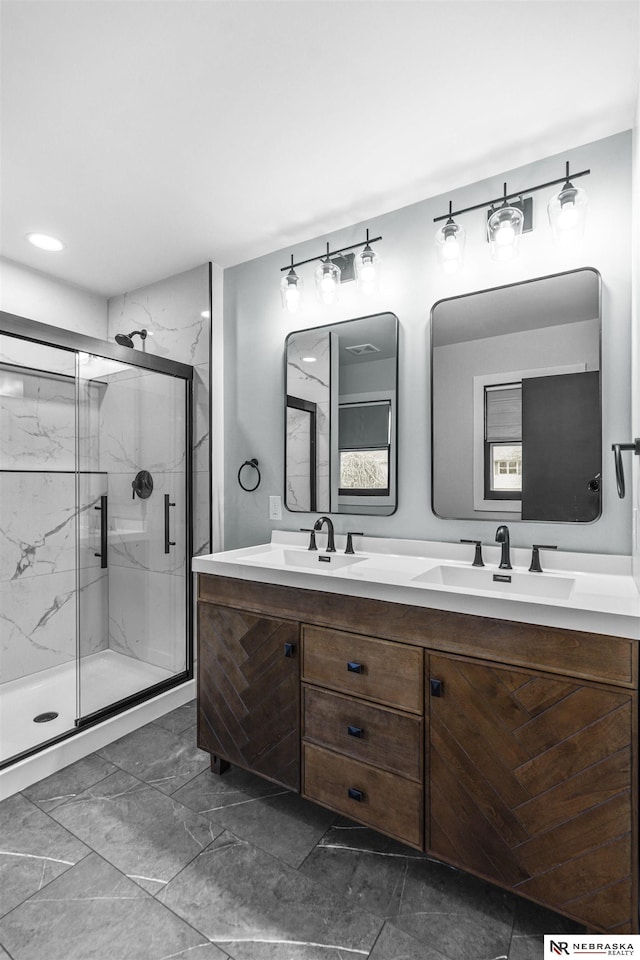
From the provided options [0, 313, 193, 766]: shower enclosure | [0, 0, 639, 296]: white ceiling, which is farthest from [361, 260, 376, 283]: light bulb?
[0, 313, 193, 766]: shower enclosure

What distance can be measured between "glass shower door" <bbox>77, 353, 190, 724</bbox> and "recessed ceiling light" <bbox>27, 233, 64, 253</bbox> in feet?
2.36

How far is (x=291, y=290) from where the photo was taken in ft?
7.84

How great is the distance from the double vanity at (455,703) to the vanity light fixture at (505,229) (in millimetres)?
1155

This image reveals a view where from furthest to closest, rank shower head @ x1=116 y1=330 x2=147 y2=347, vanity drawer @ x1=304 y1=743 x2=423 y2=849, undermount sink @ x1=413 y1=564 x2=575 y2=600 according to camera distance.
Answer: shower head @ x1=116 y1=330 x2=147 y2=347, undermount sink @ x1=413 y1=564 x2=575 y2=600, vanity drawer @ x1=304 y1=743 x2=423 y2=849

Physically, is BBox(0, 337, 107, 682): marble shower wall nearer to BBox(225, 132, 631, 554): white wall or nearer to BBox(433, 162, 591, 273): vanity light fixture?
BBox(225, 132, 631, 554): white wall

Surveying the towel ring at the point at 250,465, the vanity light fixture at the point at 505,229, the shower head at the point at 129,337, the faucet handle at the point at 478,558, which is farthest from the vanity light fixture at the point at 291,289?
the faucet handle at the point at 478,558

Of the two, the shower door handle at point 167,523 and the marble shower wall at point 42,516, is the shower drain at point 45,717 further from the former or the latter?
the shower door handle at point 167,523

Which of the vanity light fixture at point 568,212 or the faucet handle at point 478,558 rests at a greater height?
the vanity light fixture at point 568,212

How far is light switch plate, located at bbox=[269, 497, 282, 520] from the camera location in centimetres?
257

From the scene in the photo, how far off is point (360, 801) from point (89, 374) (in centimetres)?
219

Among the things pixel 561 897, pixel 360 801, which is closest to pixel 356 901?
pixel 360 801

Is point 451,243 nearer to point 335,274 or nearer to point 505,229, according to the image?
point 505,229

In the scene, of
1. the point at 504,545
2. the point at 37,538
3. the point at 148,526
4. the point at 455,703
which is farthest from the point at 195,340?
the point at 455,703

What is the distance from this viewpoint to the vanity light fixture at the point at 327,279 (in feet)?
7.47
